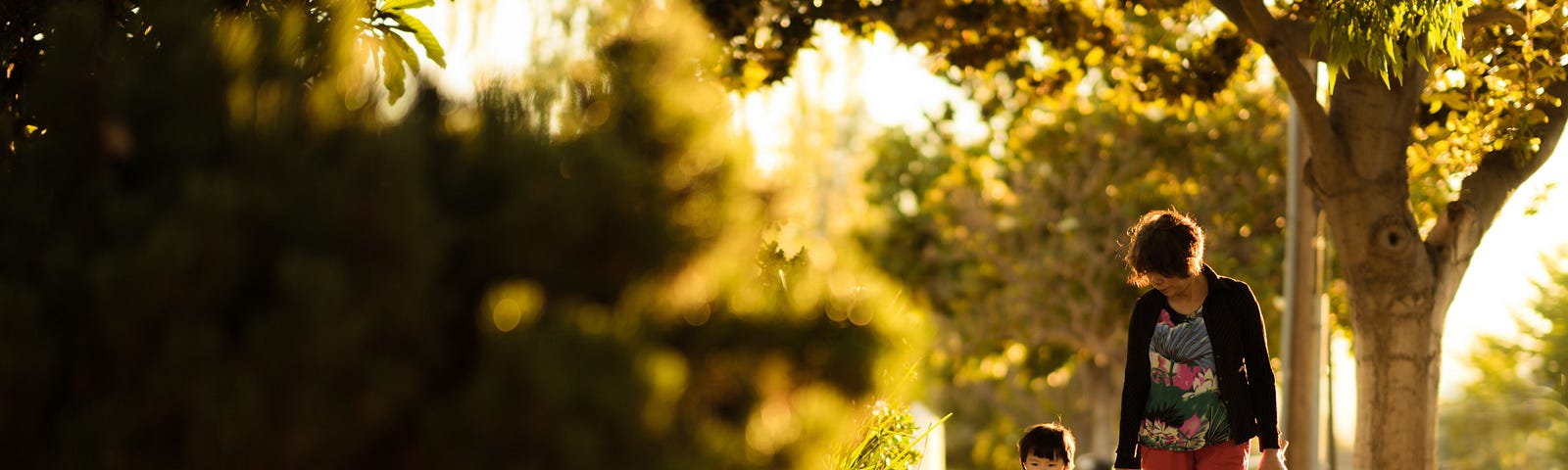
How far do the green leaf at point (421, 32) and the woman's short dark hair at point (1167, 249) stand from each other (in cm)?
225

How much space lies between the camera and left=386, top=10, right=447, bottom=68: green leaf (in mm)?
4133

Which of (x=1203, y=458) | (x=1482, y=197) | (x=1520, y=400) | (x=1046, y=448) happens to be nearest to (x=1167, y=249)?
(x=1203, y=458)

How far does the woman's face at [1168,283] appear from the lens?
496 centimetres

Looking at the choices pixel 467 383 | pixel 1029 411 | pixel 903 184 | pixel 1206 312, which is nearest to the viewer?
pixel 467 383

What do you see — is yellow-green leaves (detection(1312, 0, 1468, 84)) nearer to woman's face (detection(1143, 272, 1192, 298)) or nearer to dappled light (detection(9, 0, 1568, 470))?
woman's face (detection(1143, 272, 1192, 298))

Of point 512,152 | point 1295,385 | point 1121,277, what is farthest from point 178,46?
point 1121,277

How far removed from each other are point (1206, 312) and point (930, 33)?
4.32 metres

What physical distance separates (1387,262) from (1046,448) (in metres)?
2.52

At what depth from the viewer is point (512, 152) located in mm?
2621

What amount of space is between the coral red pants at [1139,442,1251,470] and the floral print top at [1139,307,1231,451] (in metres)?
0.03

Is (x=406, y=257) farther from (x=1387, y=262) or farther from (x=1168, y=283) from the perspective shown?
(x=1387, y=262)

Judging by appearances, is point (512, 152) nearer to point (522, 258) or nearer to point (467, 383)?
point (522, 258)

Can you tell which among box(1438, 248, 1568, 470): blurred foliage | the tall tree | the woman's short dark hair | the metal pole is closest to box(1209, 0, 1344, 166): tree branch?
the tall tree

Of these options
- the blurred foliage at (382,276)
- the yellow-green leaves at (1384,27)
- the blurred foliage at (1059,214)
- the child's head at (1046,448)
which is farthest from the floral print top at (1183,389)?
the blurred foliage at (1059,214)
